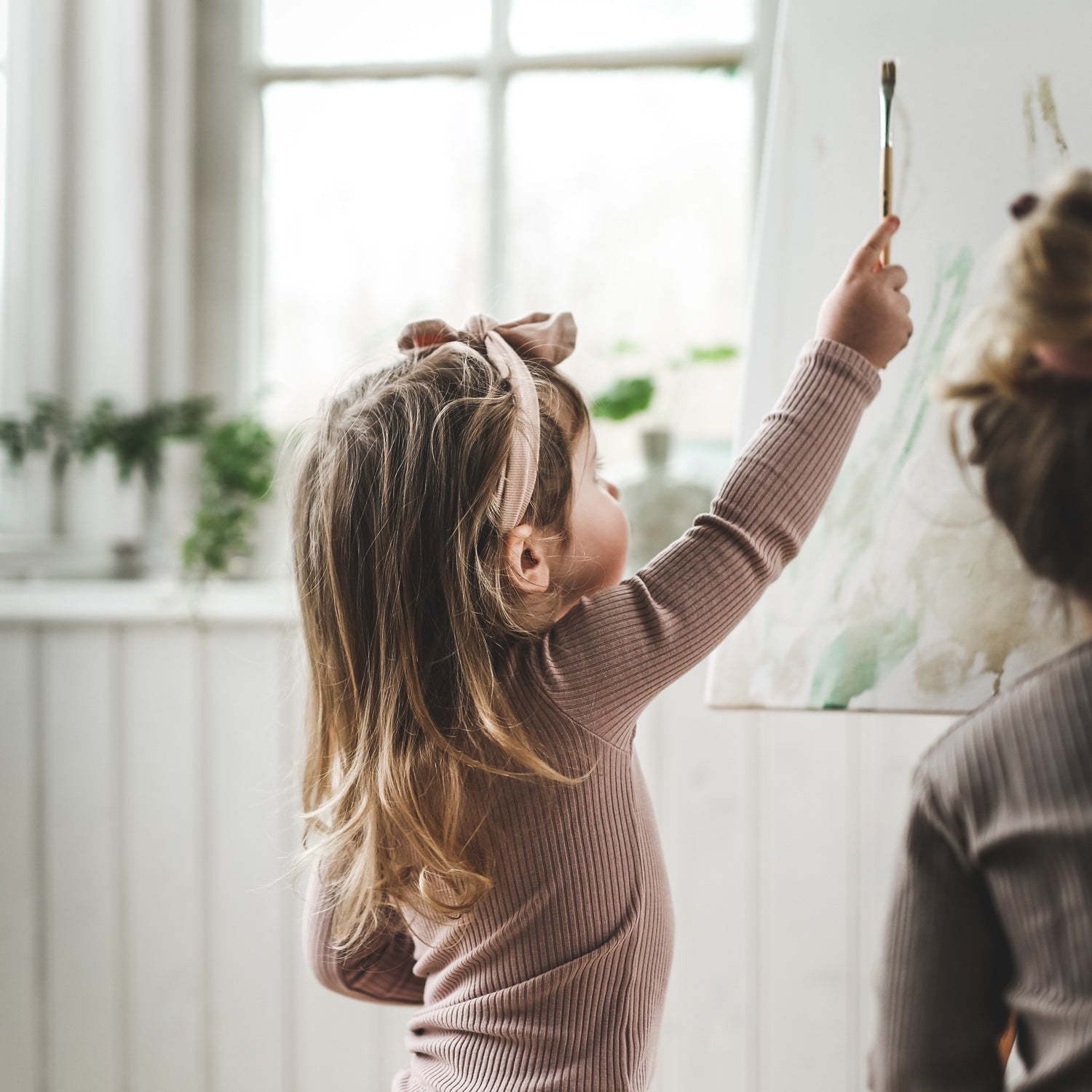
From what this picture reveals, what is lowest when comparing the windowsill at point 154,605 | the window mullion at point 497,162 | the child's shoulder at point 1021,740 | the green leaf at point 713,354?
the windowsill at point 154,605

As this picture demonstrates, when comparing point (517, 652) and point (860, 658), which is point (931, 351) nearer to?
point (860, 658)

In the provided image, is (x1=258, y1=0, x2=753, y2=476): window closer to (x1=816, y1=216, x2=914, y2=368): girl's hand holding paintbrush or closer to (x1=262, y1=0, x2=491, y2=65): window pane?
(x1=262, y1=0, x2=491, y2=65): window pane

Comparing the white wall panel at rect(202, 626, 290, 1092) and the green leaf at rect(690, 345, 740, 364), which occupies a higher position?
the green leaf at rect(690, 345, 740, 364)

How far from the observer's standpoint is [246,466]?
125 cm

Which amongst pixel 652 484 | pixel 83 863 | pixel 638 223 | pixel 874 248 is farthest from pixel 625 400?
pixel 83 863

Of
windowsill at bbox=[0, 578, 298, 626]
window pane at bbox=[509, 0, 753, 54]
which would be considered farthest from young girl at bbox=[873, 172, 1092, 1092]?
window pane at bbox=[509, 0, 753, 54]

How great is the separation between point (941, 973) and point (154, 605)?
967 millimetres

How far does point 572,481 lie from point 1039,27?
506 mm

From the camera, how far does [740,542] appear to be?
0.71 m

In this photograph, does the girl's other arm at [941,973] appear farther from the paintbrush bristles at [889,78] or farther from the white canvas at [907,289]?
the paintbrush bristles at [889,78]

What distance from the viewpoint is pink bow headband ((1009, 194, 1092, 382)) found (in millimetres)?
516

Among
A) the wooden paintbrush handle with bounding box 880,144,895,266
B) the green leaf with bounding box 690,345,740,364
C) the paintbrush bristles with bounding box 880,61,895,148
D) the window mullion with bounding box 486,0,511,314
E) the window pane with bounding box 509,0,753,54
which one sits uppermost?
the window pane with bounding box 509,0,753,54

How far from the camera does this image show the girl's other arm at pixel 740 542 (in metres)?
0.69

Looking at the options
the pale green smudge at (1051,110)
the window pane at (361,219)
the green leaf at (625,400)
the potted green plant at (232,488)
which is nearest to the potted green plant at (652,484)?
the green leaf at (625,400)
